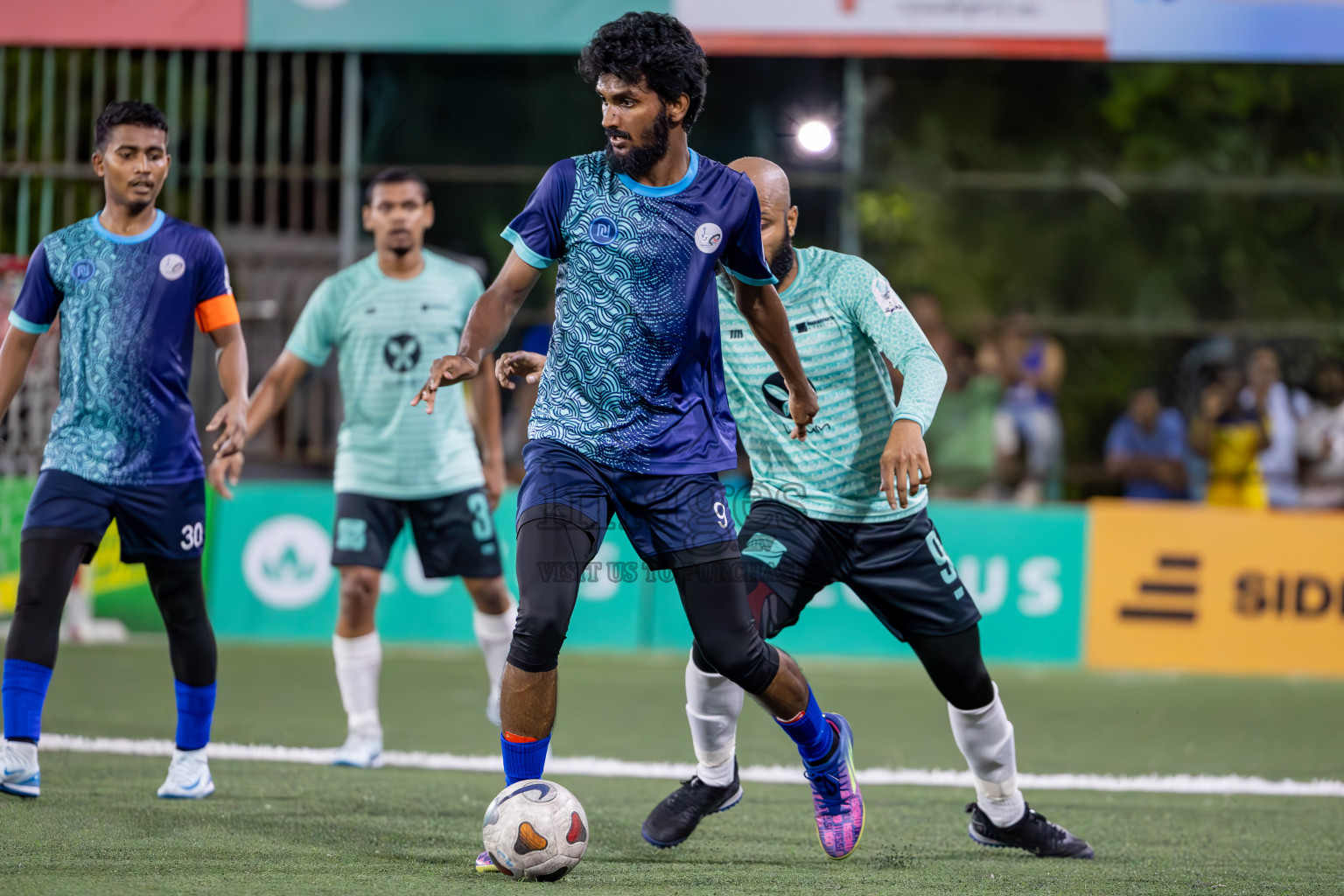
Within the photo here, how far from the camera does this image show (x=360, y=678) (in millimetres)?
6867

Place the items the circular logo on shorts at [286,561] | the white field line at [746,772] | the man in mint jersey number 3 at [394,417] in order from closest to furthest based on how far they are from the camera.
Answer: the white field line at [746,772] < the man in mint jersey number 3 at [394,417] < the circular logo on shorts at [286,561]

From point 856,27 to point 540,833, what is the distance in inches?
376

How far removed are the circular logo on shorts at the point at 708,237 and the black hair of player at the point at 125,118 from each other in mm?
2148

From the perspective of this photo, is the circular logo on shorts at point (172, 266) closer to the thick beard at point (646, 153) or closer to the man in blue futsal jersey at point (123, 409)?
the man in blue futsal jersey at point (123, 409)

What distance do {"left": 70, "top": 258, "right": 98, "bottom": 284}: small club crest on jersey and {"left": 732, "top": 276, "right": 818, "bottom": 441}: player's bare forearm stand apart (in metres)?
2.30

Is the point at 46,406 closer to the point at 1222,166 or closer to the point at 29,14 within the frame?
the point at 29,14

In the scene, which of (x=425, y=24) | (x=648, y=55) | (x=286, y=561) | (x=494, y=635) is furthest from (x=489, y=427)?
(x=425, y=24)

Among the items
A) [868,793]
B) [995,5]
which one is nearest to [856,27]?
[995,5]

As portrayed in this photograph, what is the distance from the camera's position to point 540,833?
4.26 m

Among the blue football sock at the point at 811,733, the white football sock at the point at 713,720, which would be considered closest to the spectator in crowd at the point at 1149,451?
the white football sock at the point at 713,720

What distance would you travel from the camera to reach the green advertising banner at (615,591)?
36.2 feet

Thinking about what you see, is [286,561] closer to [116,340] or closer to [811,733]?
[116,340]

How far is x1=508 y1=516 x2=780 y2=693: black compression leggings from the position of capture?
4312 mm

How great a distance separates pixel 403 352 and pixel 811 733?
10.5 ft
